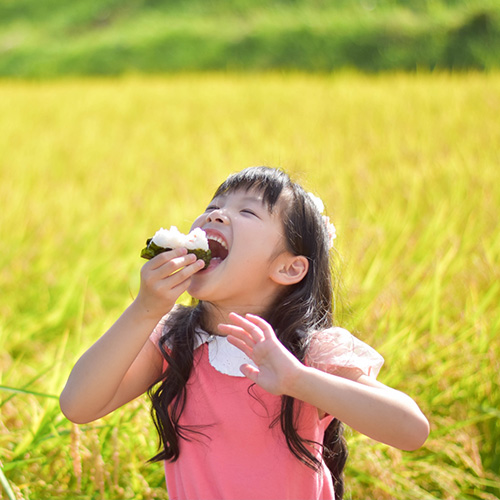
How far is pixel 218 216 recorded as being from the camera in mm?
1098

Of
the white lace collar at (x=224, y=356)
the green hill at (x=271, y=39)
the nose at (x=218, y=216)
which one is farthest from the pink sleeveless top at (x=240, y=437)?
the green hill at (x=271, y=39)

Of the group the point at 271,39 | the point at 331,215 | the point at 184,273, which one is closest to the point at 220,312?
the point at 184,273

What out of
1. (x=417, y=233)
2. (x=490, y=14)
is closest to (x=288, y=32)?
(x=490, y=14)

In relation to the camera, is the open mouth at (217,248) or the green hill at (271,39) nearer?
the open mouth at (217,248)

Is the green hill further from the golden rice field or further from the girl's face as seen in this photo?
the girl's face

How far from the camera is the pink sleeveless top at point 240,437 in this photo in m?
1.08

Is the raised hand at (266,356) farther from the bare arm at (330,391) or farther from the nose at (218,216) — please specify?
the nose at (218,216)

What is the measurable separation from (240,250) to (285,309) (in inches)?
5.7

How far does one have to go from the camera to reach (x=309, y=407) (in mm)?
1118

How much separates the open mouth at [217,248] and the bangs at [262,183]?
104 mm

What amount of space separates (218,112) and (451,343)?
15.8 ft

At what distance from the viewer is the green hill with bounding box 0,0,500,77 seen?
1249 cm

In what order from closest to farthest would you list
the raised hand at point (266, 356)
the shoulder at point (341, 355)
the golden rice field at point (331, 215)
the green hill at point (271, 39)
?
the raised hand at point (266, 356) < the shoulder at point (341, 355) < the golden rice field at point (331, 215) < the green hill at point (271, 39)

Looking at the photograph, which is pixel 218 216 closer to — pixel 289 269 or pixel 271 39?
pixel 289 269
